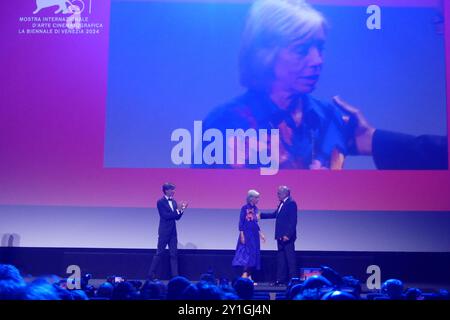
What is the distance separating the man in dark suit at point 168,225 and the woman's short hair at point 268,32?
117cm

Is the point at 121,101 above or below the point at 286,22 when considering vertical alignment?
below

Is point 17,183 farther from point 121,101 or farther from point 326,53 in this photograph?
point 326,53

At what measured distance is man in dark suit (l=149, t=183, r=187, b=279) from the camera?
4727mm

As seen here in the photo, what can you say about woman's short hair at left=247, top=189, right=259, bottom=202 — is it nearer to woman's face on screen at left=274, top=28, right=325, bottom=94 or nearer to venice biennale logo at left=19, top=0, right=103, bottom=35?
woman's face on screen at left=274, top=28, right=325, bottom=94

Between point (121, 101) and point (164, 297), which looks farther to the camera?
point (121, 101)

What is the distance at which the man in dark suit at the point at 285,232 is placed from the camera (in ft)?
15.3

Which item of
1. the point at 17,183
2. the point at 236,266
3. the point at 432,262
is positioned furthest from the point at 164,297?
the point at 432,262

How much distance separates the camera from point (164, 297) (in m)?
3.62

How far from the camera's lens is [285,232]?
4758 mm

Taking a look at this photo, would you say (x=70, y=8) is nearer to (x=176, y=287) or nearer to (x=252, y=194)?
(x=252, y=194)

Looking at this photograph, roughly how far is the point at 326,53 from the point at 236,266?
2.00 meters

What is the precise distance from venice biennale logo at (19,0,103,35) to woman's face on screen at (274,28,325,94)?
1.75 m

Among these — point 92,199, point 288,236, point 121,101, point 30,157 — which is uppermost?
point 121,101

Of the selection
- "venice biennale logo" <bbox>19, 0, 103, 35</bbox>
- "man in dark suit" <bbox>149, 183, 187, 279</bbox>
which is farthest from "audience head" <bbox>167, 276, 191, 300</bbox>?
"venice biennale logo" <bbox>19, 0, 103, 35</bbox>
